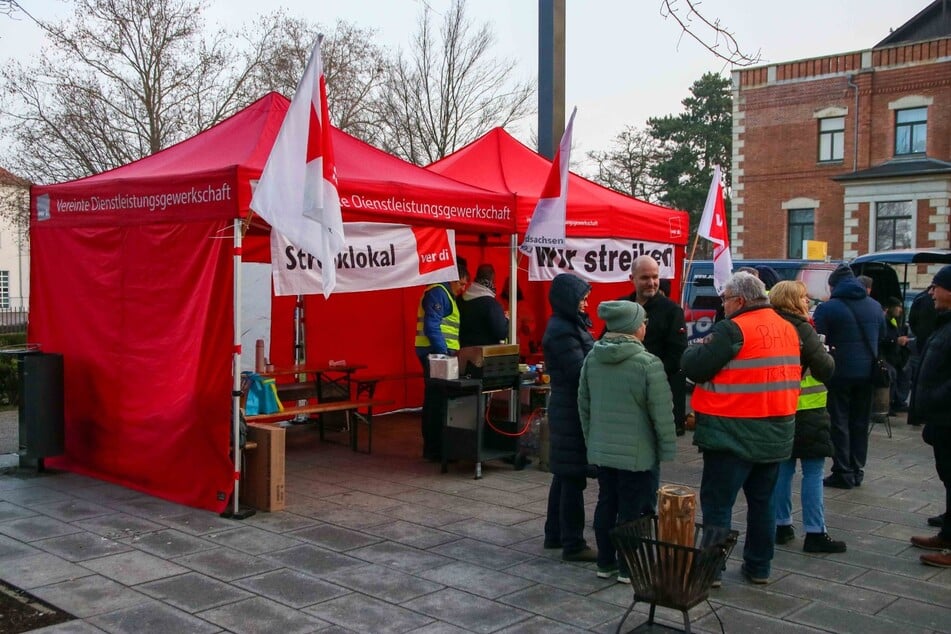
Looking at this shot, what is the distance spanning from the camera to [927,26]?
36375mm

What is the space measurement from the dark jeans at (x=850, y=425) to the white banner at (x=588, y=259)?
9.25 feet

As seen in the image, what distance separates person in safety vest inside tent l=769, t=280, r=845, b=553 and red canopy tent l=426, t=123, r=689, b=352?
349 centimetres

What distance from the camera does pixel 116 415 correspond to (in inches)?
298

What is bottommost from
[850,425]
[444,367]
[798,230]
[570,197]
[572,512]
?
[572,512]

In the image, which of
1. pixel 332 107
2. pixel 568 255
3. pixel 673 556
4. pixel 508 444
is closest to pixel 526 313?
pixel 568 255

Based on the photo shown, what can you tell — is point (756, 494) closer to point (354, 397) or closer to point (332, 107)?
point (354, 397)

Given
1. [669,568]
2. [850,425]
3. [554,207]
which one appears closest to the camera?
[669,568]

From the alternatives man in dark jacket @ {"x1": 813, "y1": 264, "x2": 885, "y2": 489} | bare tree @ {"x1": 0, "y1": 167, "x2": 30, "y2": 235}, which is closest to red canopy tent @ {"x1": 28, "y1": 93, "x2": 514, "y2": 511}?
man in dark jacket @ {"x1": 813, "y1": 264, "x2": 885, "y2": 489}

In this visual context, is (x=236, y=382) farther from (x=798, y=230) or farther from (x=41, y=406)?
(x=798, y=230)

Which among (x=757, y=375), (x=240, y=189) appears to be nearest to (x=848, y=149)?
(x=240, y=189)

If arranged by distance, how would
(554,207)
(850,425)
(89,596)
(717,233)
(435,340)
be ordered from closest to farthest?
(89,596) → (850,425) → (554,207) → (435,340) → (717,233)

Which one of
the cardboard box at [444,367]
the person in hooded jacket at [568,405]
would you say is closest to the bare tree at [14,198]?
the cardboard box at [444,367]

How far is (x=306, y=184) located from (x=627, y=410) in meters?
2.70

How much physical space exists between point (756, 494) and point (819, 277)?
1169cm
